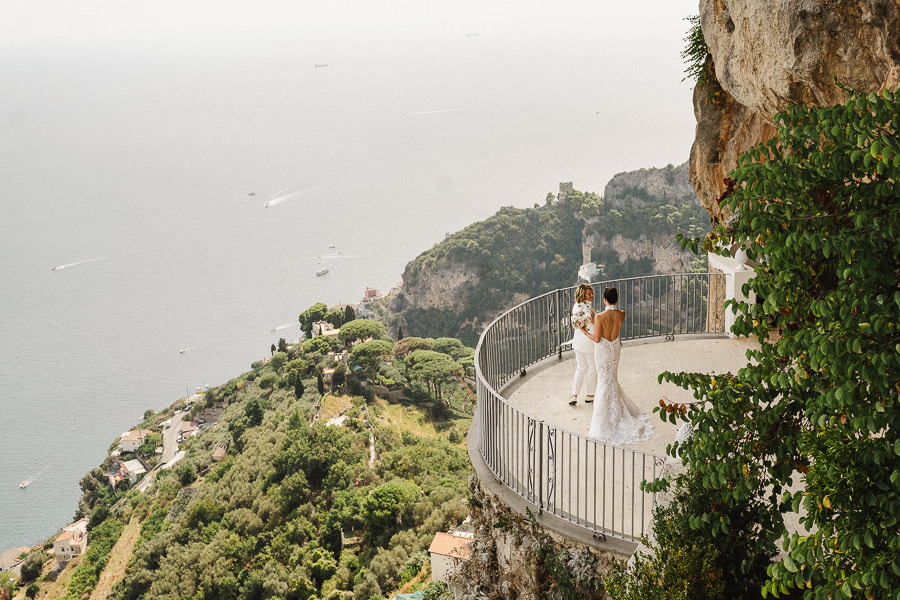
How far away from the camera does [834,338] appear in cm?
362

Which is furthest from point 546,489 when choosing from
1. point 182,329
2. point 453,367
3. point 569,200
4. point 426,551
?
point 182,329

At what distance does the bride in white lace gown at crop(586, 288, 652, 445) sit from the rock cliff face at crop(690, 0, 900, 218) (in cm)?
269

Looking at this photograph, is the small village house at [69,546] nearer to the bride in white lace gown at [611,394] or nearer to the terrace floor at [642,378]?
the terrace floor at [642,378]

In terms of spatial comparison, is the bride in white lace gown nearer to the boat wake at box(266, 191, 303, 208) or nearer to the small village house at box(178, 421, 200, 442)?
the small village house at box(178, 421, 200, 442)

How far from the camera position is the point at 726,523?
195 inches

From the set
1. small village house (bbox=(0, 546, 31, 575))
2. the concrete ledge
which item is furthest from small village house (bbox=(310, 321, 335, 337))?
the concrete ledge

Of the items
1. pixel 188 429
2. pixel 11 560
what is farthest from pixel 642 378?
pixel 188 429

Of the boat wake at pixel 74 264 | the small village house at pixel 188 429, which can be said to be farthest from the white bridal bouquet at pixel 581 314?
the boat wake at pixel 74 264

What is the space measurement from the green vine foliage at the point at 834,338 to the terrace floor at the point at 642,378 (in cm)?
357

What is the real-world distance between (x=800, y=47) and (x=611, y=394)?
3830 mm

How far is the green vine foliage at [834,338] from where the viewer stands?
143 inches

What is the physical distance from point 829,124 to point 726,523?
8.59 ft

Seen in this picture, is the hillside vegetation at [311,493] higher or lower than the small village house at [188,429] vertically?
higher

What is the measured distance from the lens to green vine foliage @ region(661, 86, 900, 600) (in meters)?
3.62
